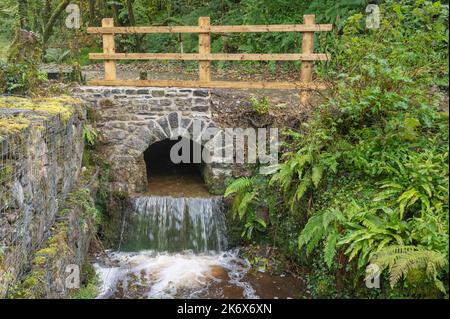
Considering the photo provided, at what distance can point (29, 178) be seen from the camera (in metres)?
5.10

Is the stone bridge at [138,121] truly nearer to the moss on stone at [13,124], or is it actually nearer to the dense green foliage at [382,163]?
the dense green foliage at [382,163]

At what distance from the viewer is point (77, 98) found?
Answer: 834cm

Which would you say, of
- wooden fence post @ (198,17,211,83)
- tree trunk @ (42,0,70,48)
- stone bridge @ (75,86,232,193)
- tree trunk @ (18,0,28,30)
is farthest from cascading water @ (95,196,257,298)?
tree trunk @ (18,0,28,30)

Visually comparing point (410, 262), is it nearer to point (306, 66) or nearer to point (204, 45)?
point (306, 66)

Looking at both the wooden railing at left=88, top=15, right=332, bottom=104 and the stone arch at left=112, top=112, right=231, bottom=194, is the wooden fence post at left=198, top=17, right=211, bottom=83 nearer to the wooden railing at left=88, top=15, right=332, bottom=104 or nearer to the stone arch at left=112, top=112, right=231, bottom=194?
the wooden railing at left=88, top=15, right=332, bottom=104

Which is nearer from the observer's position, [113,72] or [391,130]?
[391,130]

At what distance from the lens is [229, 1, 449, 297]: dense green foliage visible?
473cm

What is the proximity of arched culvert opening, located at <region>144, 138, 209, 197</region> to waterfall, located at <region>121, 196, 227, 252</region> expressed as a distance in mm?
373

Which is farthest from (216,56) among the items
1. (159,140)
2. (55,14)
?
(55,14)

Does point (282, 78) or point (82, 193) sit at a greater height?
point (282, 78)

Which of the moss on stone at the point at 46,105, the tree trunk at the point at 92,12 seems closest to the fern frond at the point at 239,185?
the moss on stone at the point at 46,105
